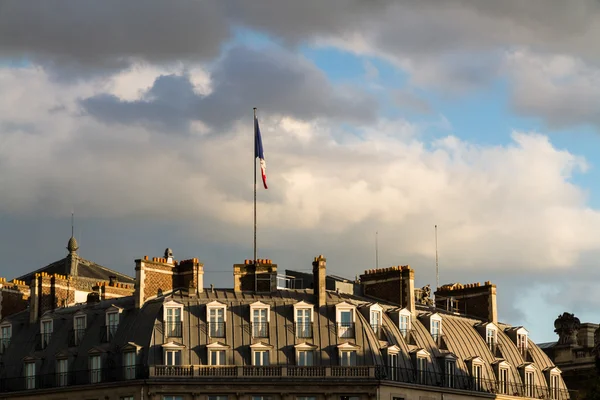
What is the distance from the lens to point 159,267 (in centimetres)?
14288

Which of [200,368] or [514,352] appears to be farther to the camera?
[514,352]

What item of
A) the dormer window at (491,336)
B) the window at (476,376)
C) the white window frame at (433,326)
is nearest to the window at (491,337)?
the dormer window at (491,336)

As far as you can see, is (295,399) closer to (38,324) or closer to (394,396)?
(394,396)

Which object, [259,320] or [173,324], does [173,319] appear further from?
[259,320]

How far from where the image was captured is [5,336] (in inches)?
5807

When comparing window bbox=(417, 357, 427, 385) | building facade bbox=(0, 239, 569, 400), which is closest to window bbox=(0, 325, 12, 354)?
building facade bbox=(0, 239, 569, 400)

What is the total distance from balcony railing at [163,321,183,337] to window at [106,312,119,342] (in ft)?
16.5

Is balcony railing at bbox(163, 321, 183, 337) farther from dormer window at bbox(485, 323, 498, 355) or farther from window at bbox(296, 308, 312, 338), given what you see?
dormer window at bbox(485, 323, 498, 355)

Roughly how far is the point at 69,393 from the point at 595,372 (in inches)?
1541

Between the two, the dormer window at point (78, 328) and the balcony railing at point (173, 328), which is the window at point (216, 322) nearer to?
the balcony railing at point (173, 328)

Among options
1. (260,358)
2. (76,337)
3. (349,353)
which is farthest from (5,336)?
(349,353)

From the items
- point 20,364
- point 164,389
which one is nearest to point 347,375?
point 164,389

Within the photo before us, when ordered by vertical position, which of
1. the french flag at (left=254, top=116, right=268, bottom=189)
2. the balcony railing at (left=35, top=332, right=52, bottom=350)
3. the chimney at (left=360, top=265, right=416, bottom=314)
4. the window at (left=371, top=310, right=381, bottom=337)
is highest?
the french flag at (left=254, top=116, right=268, bottom=189)

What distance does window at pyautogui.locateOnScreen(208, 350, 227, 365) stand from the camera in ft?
443
